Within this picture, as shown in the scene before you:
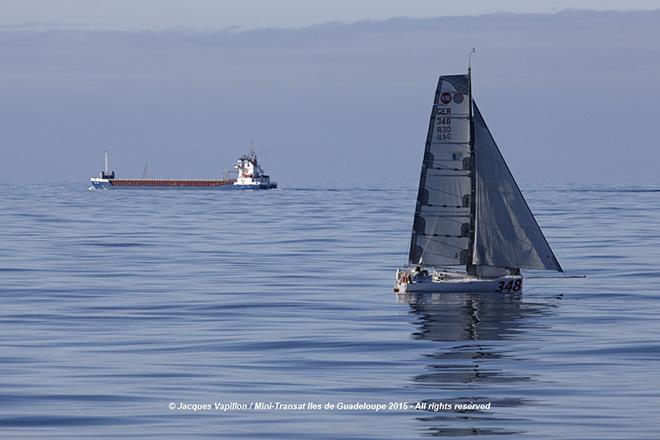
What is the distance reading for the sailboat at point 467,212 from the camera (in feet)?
186

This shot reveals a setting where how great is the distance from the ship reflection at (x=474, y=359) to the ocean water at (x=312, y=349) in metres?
0.08

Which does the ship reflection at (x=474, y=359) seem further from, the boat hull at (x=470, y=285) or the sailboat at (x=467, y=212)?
the sailboat at (x=467, y=212)

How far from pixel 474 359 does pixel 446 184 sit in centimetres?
2053

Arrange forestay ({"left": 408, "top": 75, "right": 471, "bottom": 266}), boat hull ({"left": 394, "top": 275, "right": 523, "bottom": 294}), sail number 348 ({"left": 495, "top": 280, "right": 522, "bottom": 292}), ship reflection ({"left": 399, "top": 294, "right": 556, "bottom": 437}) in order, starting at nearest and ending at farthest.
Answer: ship reflection ({"left": 399, "top": 294, "right": 556, "bottom": 437})
forestay ({"left": 408, "top": 75, "right": 471, "bottom": 266})
boat hull ({"left": 394, "top": 275, "right": 523, "bottom": 294})
sail number 348 ({"left": 495, "top": 280, "right": 522, "bottom": 292})

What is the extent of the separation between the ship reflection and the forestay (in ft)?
7.61

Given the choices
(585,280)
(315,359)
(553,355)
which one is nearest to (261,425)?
(315,359)

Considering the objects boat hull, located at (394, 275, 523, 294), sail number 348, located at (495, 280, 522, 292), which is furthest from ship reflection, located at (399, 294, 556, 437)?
sail number 348, located at (495, 280, 522, 292)

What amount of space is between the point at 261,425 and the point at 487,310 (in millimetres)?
25387

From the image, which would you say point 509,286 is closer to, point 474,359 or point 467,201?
point 467,201

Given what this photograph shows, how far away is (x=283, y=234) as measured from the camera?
10706 cm

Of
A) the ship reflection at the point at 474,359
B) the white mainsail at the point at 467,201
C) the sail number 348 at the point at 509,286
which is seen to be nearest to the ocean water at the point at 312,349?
the ship reflection at the point at 474,359

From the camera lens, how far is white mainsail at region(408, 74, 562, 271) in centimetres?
5681

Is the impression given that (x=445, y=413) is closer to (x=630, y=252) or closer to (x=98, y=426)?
(x=98, y=426)

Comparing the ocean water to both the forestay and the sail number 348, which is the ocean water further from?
the forestay
